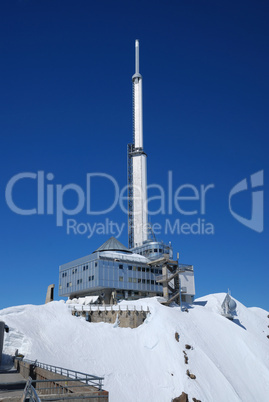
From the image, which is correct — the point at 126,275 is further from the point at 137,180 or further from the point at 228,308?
the point at 137,180

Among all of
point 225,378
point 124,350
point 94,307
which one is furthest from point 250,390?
point 94,307

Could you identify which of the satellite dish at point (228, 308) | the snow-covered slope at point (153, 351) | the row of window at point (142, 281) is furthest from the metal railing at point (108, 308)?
the satellite dish at point (228, 308)

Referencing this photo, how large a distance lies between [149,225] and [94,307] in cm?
4602

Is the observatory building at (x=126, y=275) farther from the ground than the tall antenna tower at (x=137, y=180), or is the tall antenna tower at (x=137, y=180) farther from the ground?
the tall antenna tower at (x=137, y=180)

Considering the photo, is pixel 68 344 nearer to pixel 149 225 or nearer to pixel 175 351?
pixel 175 351

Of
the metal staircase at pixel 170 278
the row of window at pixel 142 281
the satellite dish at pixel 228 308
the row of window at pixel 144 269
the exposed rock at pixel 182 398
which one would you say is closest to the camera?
the exposed rock at pixel 182 398

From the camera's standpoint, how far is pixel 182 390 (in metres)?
48.8

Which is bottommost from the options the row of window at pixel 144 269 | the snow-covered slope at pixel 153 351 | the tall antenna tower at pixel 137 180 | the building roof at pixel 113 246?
the snow-covered slope at pixel 153 351

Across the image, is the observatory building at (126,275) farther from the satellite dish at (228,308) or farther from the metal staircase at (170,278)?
the satellite dish at (228,308)

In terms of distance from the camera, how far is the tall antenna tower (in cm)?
10862

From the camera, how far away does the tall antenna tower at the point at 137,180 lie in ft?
356

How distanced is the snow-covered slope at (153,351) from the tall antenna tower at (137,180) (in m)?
40.5

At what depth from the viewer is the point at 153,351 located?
5578 cm

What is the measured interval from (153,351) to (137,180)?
65626mm
